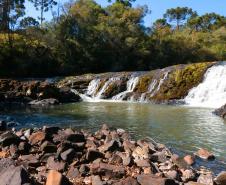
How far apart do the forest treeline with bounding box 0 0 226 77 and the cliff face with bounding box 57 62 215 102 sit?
41.2ft

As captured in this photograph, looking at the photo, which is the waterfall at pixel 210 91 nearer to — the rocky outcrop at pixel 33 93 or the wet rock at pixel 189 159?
the rocky outcrop at pixel 33 93

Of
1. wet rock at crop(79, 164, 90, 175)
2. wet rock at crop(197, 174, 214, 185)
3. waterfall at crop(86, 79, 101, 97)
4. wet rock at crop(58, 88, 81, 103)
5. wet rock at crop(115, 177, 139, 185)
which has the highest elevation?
waterfall at crop(86, 79, 101, 97)

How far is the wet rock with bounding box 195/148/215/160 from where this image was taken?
44.7ft

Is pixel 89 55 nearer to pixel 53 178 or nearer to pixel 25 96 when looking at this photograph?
pixel 25 96

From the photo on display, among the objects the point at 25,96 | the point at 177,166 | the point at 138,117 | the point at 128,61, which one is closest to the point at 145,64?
the point at 128,61

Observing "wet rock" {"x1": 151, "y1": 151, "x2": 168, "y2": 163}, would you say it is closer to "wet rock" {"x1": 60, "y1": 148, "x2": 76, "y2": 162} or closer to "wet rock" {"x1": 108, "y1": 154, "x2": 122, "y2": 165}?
"wet rock" {"x1": 108, "y1": 154, "x2": 122, "y2": 165}

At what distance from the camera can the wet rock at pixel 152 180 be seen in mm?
9526

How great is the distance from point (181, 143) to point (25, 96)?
22.8 m

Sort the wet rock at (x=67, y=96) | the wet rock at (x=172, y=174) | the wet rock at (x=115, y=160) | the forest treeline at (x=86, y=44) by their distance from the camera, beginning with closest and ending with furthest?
1. the wet rock at (x=172, y=174)
2. the wet rock at (x=115, y=160)
3. the wet rock at (x=67, y=96)
4. the forest treeline at (x=86, y=44)

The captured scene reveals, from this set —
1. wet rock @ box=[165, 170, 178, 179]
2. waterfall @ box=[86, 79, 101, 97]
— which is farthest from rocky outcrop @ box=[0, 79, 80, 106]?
wet rock @ box=[165, 170, 178, 179]

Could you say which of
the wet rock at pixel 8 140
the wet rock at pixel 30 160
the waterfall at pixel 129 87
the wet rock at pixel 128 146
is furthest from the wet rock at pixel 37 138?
the waterfall at pixel 129 87

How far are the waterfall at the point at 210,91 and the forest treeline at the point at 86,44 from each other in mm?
22723

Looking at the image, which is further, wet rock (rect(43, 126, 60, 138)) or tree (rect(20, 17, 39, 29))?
tree (rect(20, 17, 39, 29))

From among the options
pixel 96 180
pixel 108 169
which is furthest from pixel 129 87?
pixel 96 180
